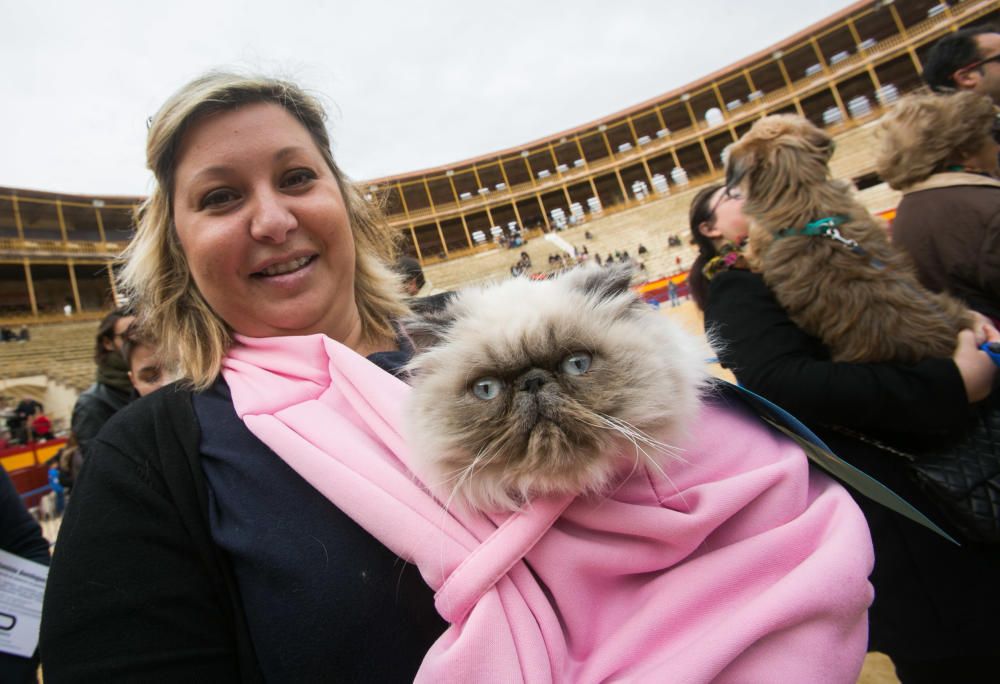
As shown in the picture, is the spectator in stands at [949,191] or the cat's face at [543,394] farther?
the spectator in stands at [949,191]

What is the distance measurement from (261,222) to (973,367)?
7.18 ft

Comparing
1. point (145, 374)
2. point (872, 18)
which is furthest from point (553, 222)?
point (145, 374)

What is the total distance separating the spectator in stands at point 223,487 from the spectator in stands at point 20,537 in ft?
4.71

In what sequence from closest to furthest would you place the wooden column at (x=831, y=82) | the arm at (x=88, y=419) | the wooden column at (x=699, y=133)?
the arm at (x=88, y=419), the wooden column at (x=831, y=82), the wooden column at (x=699, y=133)

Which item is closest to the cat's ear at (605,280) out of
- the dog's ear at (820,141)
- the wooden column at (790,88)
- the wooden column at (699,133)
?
the dog's ear at (820,141)

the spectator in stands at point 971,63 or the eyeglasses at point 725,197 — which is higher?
the spectator in stands at point 971,63

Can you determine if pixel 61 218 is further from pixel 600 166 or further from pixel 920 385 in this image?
pixel 920 385

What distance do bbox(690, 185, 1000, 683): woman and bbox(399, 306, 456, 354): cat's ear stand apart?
86cm

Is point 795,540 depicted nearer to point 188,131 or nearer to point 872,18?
point 188,131

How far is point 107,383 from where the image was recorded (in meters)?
3.43

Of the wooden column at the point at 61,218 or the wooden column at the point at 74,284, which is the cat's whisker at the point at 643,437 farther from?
the wooden column at the point at 61,218

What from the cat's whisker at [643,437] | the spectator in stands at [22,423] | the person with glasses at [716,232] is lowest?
the cat's whisker at [643,437]

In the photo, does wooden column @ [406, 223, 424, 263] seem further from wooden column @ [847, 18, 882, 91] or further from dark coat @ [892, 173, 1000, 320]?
dark coat @ [892, 173, 1000, 320]

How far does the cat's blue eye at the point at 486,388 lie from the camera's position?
0.84 m
